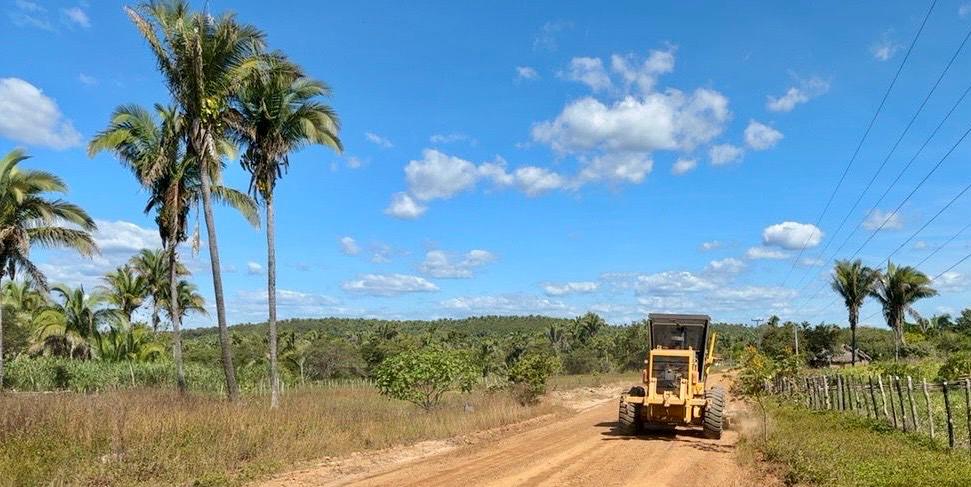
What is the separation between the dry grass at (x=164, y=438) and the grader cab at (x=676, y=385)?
580 cm

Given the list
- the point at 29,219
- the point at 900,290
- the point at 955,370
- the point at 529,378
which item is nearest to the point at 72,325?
the point at 29,219

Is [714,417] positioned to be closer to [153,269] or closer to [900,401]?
[900,401]

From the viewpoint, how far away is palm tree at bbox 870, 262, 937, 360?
198 ft

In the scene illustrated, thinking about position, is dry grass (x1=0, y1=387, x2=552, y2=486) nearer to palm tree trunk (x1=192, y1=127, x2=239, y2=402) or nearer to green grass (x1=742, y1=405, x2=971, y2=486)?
palm tree trunk (x1=192, y1=127, x2=239, y2=402)

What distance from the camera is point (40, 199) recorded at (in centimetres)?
2170

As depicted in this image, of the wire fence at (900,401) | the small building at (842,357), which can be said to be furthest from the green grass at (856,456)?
the small building at (842,357)

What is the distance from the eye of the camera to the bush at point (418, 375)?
22047 millimetres

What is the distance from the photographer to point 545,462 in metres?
13.7

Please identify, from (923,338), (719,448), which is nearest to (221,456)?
(719,448)

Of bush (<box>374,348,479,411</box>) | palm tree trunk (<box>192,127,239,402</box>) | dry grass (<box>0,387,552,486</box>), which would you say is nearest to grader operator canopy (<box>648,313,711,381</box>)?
bush (<box>374,348,479,411</box>)

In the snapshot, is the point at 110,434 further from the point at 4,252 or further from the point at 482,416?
the point at 4,252

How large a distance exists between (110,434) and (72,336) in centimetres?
3509

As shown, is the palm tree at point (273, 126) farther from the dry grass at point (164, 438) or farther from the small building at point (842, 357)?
the small building at point (842, 357)

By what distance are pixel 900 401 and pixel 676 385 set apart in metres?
5.40
